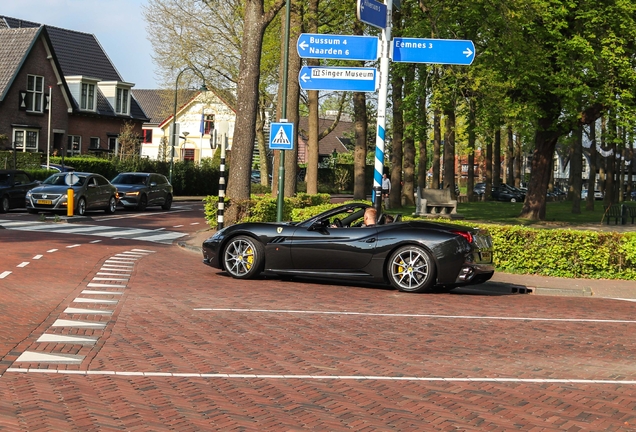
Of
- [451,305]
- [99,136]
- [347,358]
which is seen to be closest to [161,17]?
[99,136]

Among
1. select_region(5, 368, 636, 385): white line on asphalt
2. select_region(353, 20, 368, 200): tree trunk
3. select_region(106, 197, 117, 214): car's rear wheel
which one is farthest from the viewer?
select_region(353, 20, 368, 200): tree trunk

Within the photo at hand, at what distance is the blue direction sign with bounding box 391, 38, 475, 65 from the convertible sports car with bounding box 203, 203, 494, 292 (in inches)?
166

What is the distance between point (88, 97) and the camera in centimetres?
5981

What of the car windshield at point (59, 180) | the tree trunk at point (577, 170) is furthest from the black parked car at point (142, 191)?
the tree trunk at point (577, 170)

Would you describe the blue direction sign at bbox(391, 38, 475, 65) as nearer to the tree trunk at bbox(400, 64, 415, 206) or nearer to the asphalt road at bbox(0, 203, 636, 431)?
the asphalt road at bbox(0, 203, 636, 431)

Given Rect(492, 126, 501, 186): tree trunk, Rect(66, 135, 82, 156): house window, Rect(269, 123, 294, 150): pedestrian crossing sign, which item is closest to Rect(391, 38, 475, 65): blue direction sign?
Rect(269, 123, 294, 150): pedestrian crossing sign

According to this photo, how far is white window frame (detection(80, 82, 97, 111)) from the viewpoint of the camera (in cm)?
5918

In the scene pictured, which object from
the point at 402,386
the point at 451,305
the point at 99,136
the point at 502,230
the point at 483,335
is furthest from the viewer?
the point at 99,136

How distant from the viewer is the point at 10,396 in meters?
6.38

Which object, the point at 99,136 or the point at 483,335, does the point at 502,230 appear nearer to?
the point at 483,335

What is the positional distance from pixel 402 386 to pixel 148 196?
103ft

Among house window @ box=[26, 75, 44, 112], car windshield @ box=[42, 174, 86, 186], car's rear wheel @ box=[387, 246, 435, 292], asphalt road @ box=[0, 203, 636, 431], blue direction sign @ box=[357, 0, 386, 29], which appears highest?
→ house window @ box=[26, 75, 44, 112]

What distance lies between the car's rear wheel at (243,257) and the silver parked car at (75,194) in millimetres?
17234

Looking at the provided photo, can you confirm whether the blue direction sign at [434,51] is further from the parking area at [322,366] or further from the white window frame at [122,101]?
the white window frame at [122,101]
